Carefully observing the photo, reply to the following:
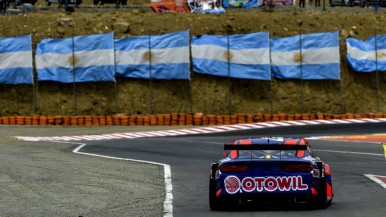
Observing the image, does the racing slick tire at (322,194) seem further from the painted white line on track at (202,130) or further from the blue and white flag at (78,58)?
the blue and white flag at (78,58)

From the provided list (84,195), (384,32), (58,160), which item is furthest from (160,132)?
(84,195)

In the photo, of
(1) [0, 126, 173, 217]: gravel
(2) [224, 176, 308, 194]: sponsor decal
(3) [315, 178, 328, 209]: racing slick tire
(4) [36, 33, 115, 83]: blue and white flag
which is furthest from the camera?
(4) [36, 33, 115, 83]: blue and white flag

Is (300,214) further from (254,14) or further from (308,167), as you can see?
(254,14)

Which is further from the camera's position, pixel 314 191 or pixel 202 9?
pixel 202 9

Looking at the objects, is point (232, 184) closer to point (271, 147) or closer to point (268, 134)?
point (271, 147)

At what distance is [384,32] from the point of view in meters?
48.8

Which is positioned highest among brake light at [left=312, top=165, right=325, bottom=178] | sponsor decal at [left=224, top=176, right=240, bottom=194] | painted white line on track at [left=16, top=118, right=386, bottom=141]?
brake light at [left=312, top=165, right=325, bottom=178]

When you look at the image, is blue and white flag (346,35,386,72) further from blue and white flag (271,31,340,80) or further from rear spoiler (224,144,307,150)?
rear spoiler (224,144,307,150)

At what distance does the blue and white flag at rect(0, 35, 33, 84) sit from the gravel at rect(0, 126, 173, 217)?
12.9 m

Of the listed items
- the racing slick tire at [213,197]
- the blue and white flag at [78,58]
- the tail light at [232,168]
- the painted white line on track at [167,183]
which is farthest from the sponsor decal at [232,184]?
the blue and white flag at [78,58]

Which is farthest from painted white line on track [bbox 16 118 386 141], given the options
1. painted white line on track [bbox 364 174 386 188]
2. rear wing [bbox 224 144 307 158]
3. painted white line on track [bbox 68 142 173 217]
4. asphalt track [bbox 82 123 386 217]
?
rear wing [bbox 224 144 307 158]

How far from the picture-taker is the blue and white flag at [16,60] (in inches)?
1761

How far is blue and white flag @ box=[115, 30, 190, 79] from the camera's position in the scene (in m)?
44.7

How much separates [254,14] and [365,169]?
26090mm
